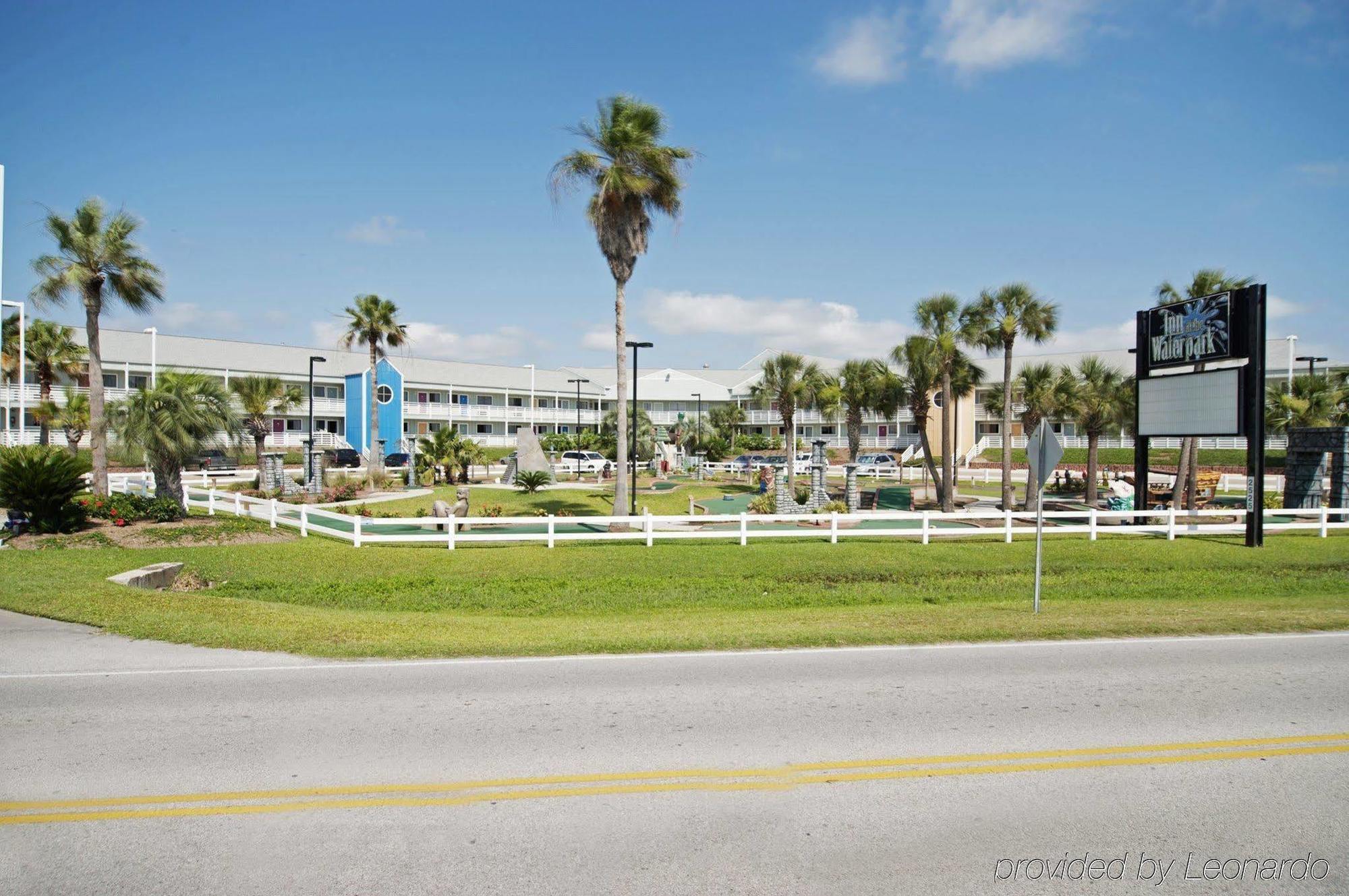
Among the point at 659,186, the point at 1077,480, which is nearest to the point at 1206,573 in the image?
the point at 659,186

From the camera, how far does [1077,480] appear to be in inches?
1705

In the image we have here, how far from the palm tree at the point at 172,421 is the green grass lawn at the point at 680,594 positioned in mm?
4300

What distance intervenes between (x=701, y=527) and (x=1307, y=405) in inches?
1070

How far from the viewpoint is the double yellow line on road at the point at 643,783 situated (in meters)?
5.76

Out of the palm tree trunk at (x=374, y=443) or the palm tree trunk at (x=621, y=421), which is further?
the palm tree trunk at (x=374, y=443)

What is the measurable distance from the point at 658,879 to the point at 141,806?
3555mm

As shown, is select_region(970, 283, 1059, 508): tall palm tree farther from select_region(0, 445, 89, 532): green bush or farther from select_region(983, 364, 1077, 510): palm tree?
select_region(0, 445, 89, 532): green bush

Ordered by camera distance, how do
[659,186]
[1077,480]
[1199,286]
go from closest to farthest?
Result: [659,186] → [1199,286] → [1077,480]

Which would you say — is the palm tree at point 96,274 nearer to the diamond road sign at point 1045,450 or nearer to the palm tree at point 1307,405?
the diamond road sign at point 1045,450

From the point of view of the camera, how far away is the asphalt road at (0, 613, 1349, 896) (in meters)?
4.98

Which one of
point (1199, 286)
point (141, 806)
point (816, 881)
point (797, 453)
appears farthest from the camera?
point (797, 453)

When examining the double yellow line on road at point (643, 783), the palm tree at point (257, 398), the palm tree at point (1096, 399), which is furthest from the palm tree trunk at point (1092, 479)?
the palm tree at point (257, 398)

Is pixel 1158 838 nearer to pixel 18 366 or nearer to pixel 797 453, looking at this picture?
pixel 18 366

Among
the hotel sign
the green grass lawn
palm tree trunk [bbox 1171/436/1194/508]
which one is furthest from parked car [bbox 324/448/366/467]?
the hotel sign
